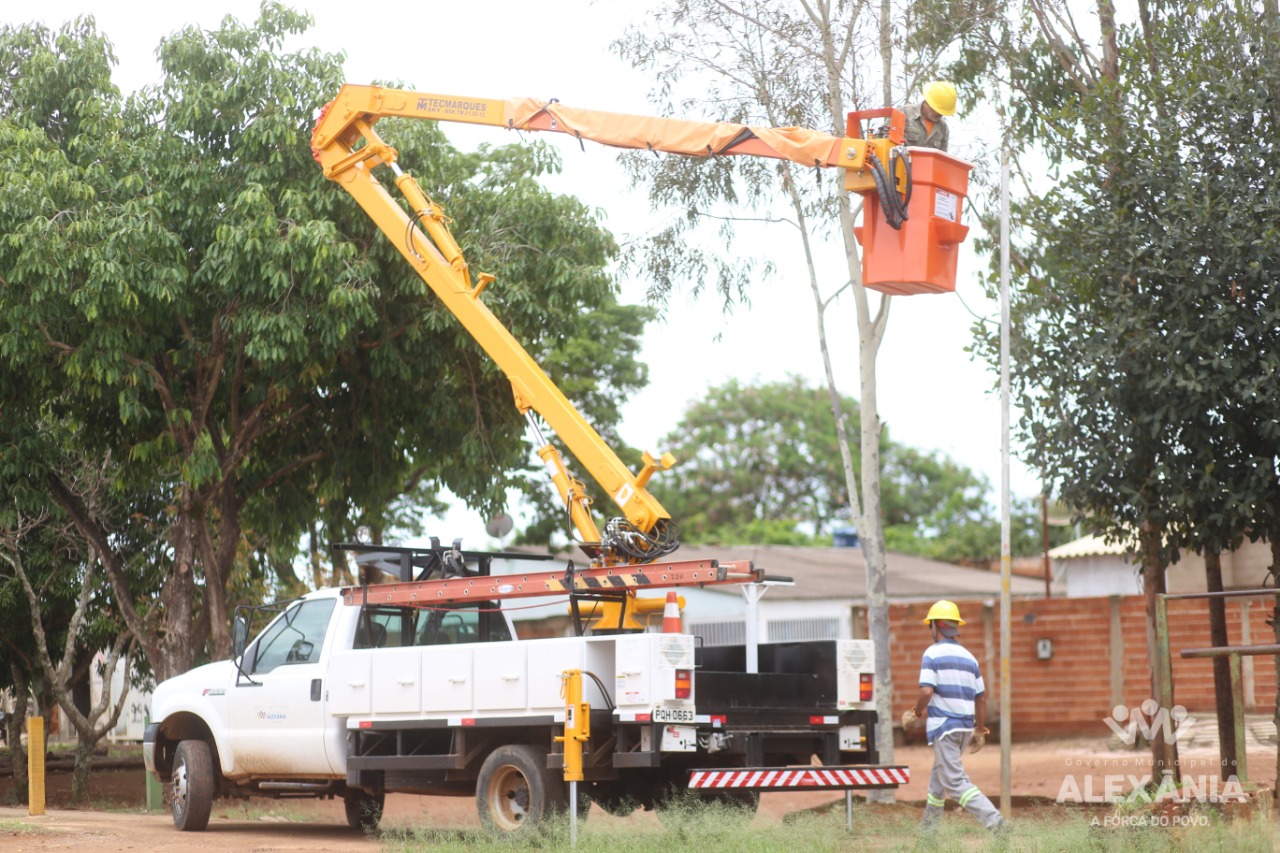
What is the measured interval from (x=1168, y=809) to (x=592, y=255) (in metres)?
10.3

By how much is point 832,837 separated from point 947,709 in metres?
1.22

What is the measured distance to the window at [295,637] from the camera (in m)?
12.8

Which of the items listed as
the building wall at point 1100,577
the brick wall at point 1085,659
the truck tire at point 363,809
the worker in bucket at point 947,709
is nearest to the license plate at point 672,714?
the worker in bucket at point 947,709

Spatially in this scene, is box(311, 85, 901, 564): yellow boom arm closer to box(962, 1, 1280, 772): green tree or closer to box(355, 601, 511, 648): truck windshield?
box(355, 601, 511, 648): truck windshield

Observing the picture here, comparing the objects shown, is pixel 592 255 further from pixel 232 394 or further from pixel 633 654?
pixel 633 654

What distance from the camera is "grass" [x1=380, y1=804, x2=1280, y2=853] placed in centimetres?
893

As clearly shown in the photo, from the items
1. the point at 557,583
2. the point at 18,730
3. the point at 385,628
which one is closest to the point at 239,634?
the point at 385,628

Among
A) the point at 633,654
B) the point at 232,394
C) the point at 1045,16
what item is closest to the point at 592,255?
the point at 232,394

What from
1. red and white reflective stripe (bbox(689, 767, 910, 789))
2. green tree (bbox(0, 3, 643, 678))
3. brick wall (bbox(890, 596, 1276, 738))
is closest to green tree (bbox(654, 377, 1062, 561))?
brick wall (bbox(890, 596, 1276, 738))

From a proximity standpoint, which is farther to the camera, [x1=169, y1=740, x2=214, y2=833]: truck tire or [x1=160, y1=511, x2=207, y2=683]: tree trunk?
[x1=160, y1=511, x2=207, y2=683]: tree trunk

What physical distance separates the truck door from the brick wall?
13.7 meters

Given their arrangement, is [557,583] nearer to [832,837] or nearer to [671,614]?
[671,614]

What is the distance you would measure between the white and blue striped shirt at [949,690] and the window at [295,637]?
5044 mm

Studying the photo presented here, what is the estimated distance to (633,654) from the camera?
10.4 m
